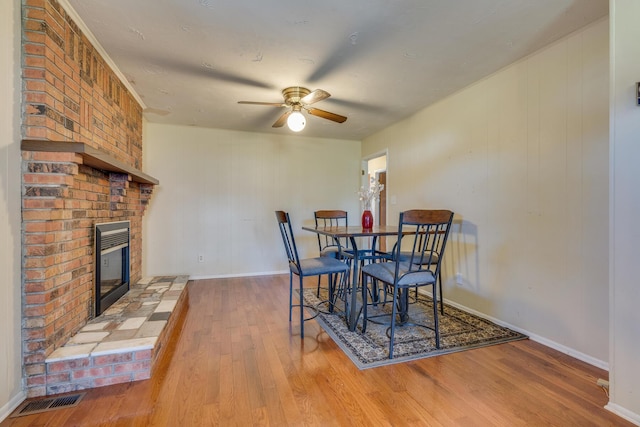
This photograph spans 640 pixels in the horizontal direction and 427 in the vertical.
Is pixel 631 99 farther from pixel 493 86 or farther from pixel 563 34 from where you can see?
pixel 493 86

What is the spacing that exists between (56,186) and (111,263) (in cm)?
124

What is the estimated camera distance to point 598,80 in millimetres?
1881

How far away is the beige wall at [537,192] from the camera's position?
6.24ft

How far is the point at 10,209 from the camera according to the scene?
1475 mm

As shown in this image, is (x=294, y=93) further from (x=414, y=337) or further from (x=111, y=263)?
(x=414, y=337)

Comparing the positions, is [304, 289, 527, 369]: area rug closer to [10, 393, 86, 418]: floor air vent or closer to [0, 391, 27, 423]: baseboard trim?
[10, 393, 86, 418]: floor air vent

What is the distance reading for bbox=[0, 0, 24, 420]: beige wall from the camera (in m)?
1.43

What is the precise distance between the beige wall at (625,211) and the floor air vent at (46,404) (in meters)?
2.88

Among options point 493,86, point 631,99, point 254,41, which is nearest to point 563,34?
point 493,86

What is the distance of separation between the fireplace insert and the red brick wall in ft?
0.29

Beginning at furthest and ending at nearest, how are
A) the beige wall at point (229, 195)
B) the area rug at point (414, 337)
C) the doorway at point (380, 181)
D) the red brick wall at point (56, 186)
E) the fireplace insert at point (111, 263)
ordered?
the doorway at point (380, 181), the beige wall at point (229, 195), the fireplace insert at point (111, 263), the area rug at point (414, 337), the red brick wall at point (56, 186)

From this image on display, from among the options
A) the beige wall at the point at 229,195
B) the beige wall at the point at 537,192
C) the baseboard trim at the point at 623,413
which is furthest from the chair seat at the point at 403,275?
the beige wall at the point at 229,195

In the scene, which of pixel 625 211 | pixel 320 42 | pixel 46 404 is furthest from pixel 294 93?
pixel 46 404

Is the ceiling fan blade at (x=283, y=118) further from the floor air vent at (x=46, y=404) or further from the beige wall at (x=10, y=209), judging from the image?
the floor air vent at (x=46, y=404)
